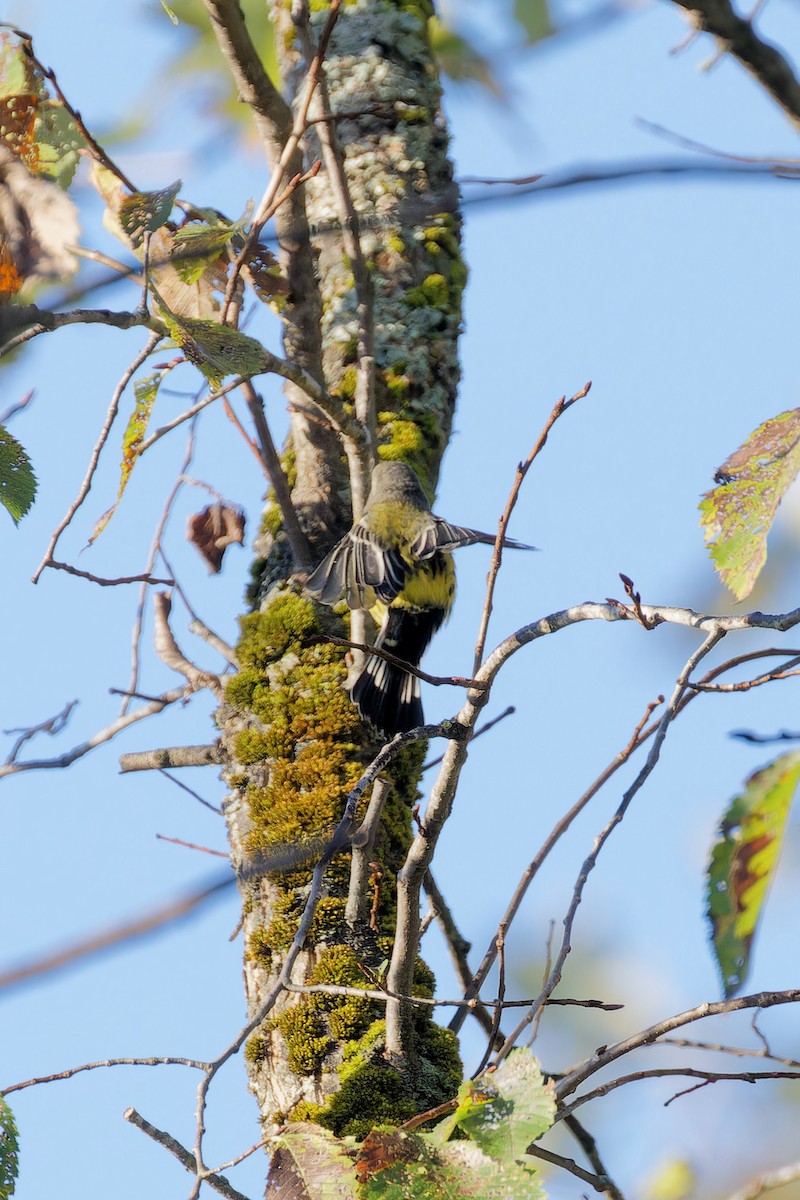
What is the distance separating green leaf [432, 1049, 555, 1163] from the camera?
183 centimetres

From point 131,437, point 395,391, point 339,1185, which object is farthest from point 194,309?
point 339,1185

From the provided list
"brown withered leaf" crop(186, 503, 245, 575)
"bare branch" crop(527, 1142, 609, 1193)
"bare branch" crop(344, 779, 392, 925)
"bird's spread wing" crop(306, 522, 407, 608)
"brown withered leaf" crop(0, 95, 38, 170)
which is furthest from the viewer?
"brown withered leaf" crop(186, 503, 245, 575)

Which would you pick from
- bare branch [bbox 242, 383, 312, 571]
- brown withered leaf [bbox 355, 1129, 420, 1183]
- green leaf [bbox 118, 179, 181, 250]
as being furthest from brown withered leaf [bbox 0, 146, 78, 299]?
brown withered leaf [bbox 355, 1129, 420, 1183]

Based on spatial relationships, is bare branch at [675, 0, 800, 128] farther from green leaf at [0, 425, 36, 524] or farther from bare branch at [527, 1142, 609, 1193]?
bare branch at [527, 1142, 609, 1193]

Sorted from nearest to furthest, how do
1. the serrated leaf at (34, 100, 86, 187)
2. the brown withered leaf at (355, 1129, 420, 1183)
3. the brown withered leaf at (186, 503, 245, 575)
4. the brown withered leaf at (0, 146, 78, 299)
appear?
1. the brown withered leaf at (0, 146, 78, 299)
2. the brown withered leaf at (355, 1129, 420, 1183)
3. the serrated leaf at (34, 100, 86, 187)
4. the brown withered leaf at (186, 503, 245, 575)

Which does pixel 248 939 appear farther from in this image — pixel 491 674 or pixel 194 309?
pixel 194 309

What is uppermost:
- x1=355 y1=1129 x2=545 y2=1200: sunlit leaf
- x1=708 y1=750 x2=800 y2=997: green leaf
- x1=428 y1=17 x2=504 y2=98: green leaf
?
x1=428 y1=17 x2=504 y2=98: green leaf

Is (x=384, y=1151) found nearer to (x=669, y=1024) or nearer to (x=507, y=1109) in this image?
(x=507, y=1109)

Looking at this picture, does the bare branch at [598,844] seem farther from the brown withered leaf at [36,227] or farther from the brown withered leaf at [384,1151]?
the brown withered leaf at [36,227]

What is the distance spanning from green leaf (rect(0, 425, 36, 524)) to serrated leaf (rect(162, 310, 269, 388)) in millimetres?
373

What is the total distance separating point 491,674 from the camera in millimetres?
2244

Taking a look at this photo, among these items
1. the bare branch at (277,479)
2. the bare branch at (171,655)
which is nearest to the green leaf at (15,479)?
the bare branch at (277,479)

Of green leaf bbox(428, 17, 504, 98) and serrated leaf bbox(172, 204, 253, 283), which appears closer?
serrated leaf bbox(172, 204, 253, 283)

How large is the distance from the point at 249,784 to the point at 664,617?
1.28 meters
